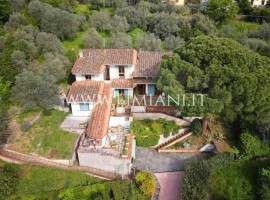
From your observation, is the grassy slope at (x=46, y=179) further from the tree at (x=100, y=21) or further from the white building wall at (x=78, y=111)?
the tree at (x=100, y=21)

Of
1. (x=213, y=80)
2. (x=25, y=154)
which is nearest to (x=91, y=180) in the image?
(x=25, y=154)

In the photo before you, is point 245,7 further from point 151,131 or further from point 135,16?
point 151,131

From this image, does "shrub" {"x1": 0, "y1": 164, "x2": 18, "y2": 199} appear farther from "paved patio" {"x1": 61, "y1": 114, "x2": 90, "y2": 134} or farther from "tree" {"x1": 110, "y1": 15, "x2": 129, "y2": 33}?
"tree" {"x1": 110, "y1": 15, "x2": 129, "y2": 33}

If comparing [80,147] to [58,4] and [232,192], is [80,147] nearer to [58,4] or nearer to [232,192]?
[232,192]

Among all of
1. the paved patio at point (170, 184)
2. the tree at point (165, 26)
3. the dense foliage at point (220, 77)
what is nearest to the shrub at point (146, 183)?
the paved patio at point (170, 184)

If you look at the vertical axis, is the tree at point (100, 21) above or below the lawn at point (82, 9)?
below

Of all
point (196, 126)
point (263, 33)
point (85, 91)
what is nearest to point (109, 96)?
point (85, 91)

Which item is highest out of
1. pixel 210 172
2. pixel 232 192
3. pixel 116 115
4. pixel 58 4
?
pixel 58 4
